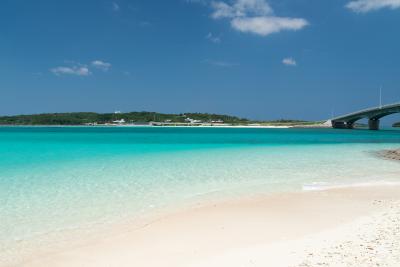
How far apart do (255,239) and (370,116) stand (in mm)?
94057

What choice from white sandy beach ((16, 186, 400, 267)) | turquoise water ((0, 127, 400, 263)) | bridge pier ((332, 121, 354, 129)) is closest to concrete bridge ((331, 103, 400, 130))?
bridge pier ((332, 121, 354, 129))

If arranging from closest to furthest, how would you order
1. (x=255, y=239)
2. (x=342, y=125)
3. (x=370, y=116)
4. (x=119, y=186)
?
(x=255, y=239) < (x=119, y=186) < (x=370, y=116) < (x=342, y=125)

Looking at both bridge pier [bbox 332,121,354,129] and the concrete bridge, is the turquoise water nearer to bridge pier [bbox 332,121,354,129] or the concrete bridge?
the concrete bridge

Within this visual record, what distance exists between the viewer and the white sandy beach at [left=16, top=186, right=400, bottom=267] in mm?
5480

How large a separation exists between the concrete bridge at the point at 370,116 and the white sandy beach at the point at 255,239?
7796cm

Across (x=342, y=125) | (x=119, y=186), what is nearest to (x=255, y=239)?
(x=119, y=186)

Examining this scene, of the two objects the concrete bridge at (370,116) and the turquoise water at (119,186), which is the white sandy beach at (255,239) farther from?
the concrete bridge at (370,116)

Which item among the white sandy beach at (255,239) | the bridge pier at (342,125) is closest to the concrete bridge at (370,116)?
the bridge pier at (342,125)

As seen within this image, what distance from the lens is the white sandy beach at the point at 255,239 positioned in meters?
5.48

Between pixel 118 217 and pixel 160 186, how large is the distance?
4154mm

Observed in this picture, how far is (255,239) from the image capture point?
6676 mm

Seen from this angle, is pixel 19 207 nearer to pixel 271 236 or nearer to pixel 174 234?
pixel 174 234

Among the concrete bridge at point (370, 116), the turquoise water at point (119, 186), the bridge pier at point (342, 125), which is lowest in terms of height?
the turquoise water at point (119, 186)

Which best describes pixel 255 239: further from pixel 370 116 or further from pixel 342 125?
pixel 342 125
